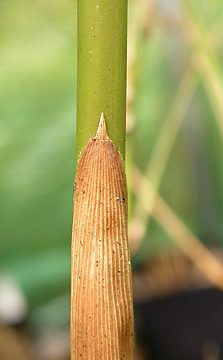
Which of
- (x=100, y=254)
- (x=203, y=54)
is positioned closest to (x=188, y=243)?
(x=203, y=54)

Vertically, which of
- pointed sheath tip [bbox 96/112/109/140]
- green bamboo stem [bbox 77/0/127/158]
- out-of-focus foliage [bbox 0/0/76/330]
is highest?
out-of-focus foliage [bbox 0/0/76/330]

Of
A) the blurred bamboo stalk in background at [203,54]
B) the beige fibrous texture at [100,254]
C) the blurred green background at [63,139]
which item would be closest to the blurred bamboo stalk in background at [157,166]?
the blurred green background at [63,139]

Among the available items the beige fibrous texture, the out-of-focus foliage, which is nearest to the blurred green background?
the out-of-focus foliage

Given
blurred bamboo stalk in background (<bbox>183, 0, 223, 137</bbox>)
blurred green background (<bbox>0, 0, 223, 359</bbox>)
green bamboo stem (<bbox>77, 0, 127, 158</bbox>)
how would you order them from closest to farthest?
green bamboo stem (<bbox>77, 0, 127, 158</bbox>) → blurred bamboo stalk in background (<bbox>183, 0, 223, 137</bbox>) → blurred green background (<bbox>0, 0, 223, 359</bbox>)

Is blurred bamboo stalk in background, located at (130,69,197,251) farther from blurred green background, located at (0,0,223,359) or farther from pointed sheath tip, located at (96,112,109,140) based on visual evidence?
pointed sheath tip, located at (96,112,109,140)

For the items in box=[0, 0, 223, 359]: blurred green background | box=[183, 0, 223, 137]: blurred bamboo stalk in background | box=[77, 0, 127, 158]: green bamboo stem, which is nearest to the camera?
box=[77, 0, 127, 158]: green bamboo stem

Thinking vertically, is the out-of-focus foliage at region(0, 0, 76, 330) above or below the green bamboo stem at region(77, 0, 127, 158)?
above

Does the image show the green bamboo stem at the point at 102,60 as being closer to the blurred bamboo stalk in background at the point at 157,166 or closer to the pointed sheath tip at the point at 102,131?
the pointed sheath tip at the point at 102,131
